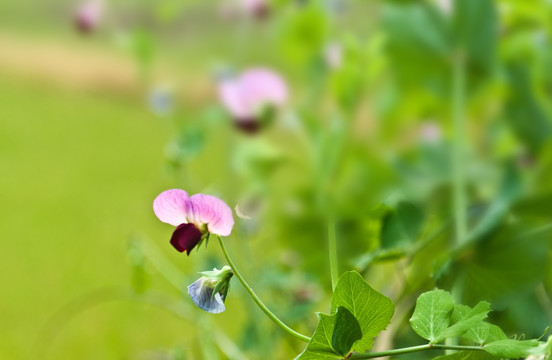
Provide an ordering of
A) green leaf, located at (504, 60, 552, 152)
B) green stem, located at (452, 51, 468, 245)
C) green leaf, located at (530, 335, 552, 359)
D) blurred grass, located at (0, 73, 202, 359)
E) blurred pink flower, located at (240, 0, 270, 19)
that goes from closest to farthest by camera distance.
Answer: green leaf, located at (530, 335, 552, 359) → green stem, located at (452, 51, 468, 245) → green leaf, located at (504, 60, 552, 152) → blurred pink flower, located at (240, 0, 270, 19) → blurred grass, located at (0, 73, 202, 359)

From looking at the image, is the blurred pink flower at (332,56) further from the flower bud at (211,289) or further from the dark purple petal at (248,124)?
the flower bud at (211,289)

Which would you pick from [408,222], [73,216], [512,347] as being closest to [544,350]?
[512,347]

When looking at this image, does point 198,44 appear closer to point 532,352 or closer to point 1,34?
point 1,34

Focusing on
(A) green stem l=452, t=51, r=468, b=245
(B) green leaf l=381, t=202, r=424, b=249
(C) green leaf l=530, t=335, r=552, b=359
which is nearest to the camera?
(C) green leaf l=530, t=335, r=552, b=359

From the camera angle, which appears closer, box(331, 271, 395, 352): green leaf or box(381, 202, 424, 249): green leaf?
box(331, 271, 395, 352): green leaf

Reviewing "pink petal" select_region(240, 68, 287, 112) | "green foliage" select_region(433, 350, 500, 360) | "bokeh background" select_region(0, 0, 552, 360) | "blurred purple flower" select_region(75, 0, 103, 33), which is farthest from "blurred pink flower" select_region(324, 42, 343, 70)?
"green foliage" select_region(433, 350, 500, 360)

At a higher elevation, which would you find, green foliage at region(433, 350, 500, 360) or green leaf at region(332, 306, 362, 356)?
green leaf at region(332, 306, 362, 356)

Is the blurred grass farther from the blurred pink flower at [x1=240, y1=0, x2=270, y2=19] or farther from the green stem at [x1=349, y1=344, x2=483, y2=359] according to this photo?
the green stem at [x1=349, y1=344, x2=483, y2=359]
